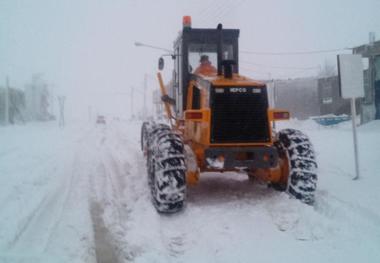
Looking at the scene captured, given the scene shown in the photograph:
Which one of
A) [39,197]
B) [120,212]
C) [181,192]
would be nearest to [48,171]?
[39,197]

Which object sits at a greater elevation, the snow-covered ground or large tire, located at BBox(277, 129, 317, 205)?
large tire, located at BBox(277, 129, 317, 205)

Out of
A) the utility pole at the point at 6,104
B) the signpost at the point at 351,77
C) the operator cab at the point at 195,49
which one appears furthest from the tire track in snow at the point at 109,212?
the utility pole at the point at 6,104

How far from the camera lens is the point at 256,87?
609 cm

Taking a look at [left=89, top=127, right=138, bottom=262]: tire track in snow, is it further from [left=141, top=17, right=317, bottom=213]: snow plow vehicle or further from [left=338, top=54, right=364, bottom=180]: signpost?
[left=338, top=54, right=364, bottom=180]: signpost

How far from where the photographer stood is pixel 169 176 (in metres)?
5.60

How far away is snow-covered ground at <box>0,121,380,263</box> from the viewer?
4.34m

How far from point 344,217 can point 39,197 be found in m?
4.88

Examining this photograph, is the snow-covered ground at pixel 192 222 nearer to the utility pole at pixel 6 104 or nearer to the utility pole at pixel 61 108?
the utility pole at pixel 6 104

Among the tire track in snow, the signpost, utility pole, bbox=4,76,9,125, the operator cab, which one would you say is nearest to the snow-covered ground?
the tire track in snow

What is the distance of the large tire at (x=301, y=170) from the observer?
19.6 feet

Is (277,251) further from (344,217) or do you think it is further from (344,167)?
(344,167)

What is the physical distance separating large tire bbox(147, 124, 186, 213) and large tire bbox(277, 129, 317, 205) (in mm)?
1742

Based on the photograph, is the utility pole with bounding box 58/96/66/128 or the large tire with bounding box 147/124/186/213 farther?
the utility pole with bounding box 58/96/66/128

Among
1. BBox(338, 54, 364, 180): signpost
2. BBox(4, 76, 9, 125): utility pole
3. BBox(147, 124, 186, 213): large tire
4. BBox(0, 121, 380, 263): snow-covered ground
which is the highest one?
BBox(4, 76, 9, 125): utility pole
